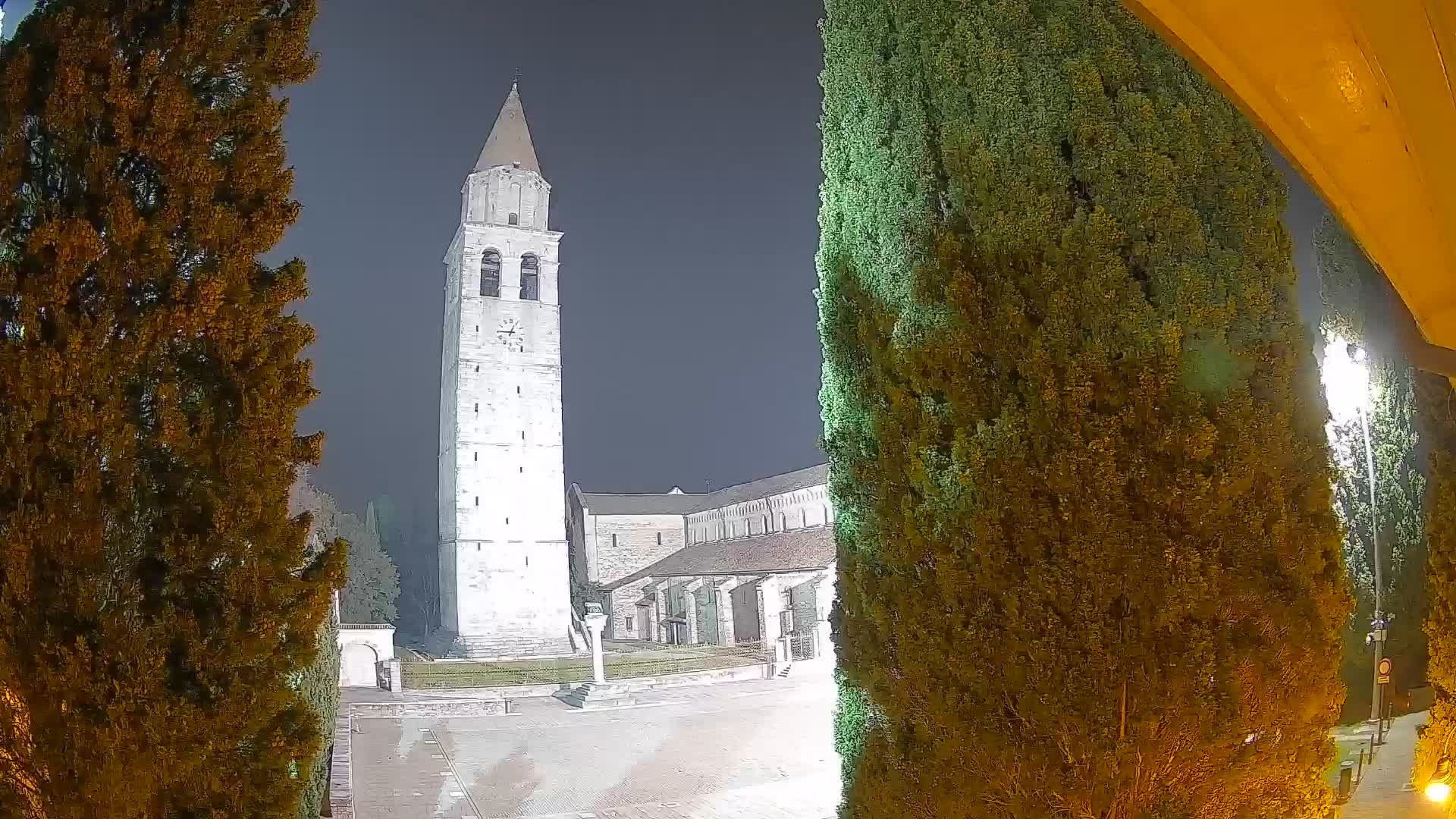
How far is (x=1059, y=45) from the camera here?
4668 mm

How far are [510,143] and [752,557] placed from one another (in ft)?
75.5

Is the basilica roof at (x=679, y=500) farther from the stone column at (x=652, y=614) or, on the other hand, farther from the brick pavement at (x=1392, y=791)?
the brick pavement at (x=1392, y=791)

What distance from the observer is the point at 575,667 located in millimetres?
32844

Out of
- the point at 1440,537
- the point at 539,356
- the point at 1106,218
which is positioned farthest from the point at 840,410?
the point at 539,356

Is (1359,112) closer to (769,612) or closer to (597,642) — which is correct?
(597,642)

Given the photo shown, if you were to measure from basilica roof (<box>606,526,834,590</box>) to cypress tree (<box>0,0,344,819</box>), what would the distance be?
3053 centimetres

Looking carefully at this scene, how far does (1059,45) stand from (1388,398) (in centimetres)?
1427

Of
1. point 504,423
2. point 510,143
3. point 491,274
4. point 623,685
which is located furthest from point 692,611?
point 510,143

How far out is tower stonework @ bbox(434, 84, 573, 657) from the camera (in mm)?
40781

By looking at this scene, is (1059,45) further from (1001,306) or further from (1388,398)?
→ (1388,398)

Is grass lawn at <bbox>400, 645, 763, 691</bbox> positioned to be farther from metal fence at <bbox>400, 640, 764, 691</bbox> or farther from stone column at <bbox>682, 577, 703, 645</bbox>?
stone column at <bbox>682, 577, 703, 645</bbox>

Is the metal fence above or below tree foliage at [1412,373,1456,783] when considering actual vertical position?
below

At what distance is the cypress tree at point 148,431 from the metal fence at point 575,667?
24579 millimetres

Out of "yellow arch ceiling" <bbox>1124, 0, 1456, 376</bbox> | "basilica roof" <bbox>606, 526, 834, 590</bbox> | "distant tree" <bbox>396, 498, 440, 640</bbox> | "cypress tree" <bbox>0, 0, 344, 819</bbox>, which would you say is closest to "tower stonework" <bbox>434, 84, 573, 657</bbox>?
"basilica roof" <bbox>606, 526, 834, 590</bbox>
